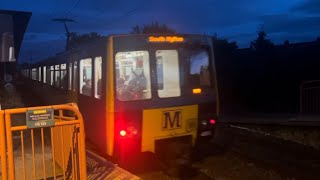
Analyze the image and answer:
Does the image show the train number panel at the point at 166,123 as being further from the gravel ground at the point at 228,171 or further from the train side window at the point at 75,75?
the train side window at the point at 75,75

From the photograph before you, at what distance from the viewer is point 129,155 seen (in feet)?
30.3

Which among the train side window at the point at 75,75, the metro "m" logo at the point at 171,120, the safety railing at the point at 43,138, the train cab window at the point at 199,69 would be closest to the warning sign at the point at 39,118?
the safety railing at the point at 43,138

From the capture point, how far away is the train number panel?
9234mm

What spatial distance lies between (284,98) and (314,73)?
68.4 inches

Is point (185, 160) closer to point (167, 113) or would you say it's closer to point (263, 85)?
point (167, 113)

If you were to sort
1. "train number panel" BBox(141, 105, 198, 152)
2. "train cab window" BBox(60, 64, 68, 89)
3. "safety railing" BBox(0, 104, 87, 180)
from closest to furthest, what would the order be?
"safety railing" BBox(0, 104, 87, 180) → "train number panel" BBox(141, 105, 198, 152) → "train cab window" BBox(60, 64, 68, 89)

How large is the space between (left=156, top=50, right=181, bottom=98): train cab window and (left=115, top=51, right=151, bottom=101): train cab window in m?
0.25

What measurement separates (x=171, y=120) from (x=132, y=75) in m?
1.12

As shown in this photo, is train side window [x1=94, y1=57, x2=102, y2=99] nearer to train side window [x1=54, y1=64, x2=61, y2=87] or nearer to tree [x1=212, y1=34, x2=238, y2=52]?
train side window [x1=54, y1=64, x2=61, y2=87]

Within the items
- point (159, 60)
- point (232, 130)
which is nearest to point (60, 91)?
point (232, 130)

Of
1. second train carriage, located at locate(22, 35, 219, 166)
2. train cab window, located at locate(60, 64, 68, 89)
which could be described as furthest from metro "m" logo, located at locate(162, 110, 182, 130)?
train cab window, located at locate(60, 64, 68, 89)

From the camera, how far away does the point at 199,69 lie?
1002cm

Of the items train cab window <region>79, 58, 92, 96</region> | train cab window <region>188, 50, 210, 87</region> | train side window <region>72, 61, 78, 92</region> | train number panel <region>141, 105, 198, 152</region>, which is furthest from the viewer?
train side window <region>72, 61, 78, 92</region>

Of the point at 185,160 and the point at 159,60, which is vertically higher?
the point at 159,60
